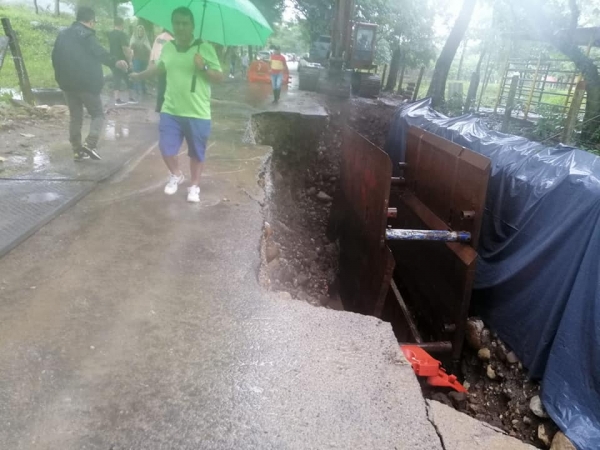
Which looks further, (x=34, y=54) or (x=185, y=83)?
(x=34, y=54)

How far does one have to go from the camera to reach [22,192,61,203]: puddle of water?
12.3 feet

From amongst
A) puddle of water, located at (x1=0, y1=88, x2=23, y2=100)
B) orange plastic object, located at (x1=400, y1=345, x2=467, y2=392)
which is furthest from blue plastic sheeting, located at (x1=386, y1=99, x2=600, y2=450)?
puddle of water, located at (x1=0, y1=88, x2=23, y2=100)

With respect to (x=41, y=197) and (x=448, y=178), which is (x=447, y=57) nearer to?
(x=448, y=178)

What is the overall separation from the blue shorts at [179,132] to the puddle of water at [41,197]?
1.09 meters

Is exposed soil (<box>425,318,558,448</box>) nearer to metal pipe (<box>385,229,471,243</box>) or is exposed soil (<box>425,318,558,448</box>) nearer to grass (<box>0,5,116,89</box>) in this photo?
metal pipe (<box>385,229,471,243</box>)

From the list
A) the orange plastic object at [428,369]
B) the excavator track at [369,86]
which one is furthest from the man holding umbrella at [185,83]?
the excavator track at [369,86]

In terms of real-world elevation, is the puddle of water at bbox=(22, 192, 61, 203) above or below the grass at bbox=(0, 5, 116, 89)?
below

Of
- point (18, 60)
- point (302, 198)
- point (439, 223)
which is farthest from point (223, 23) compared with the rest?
point (18, 60)

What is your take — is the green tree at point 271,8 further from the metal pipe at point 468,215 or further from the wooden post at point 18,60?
the metal pipe at point 468,215

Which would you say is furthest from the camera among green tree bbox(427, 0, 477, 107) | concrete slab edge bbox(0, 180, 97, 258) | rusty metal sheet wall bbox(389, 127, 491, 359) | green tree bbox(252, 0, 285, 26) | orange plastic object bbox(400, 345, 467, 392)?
green tree bbox(252, 0, 285, 26)

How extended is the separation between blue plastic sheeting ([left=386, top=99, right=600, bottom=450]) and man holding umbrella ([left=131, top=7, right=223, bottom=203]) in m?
3.09

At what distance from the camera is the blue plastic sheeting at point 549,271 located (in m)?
3.03

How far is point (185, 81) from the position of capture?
3623 mm

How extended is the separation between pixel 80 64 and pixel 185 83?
1.67 metres
